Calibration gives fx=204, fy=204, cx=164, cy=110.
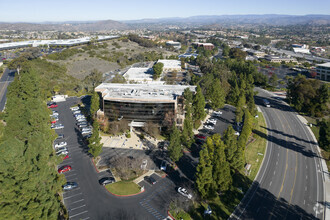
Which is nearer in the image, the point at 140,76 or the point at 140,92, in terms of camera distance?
the point at 140,92

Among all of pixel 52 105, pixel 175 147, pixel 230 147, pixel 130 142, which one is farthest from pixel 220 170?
pixel 52 105

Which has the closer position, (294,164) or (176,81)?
(294,164)

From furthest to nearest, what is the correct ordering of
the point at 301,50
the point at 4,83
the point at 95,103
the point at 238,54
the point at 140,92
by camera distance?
1. the point at 301,50
2. the point at 238,54
3. the point at 4,83
4. the point at 140,92
5. the point at 95,103

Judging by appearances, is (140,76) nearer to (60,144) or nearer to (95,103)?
(95,103)

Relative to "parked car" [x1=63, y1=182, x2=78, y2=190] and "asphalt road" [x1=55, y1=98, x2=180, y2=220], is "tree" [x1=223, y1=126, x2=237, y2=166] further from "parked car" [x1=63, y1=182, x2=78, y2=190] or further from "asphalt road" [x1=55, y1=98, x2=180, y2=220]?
"parked car" [x1=63, y1=182, x2=78, y2=190]

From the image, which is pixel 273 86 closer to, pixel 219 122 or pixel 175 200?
pixel 219 122

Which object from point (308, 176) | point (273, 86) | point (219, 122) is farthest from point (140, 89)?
point (273, 86)

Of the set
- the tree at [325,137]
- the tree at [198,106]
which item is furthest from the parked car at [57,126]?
the tree at [325,137]
